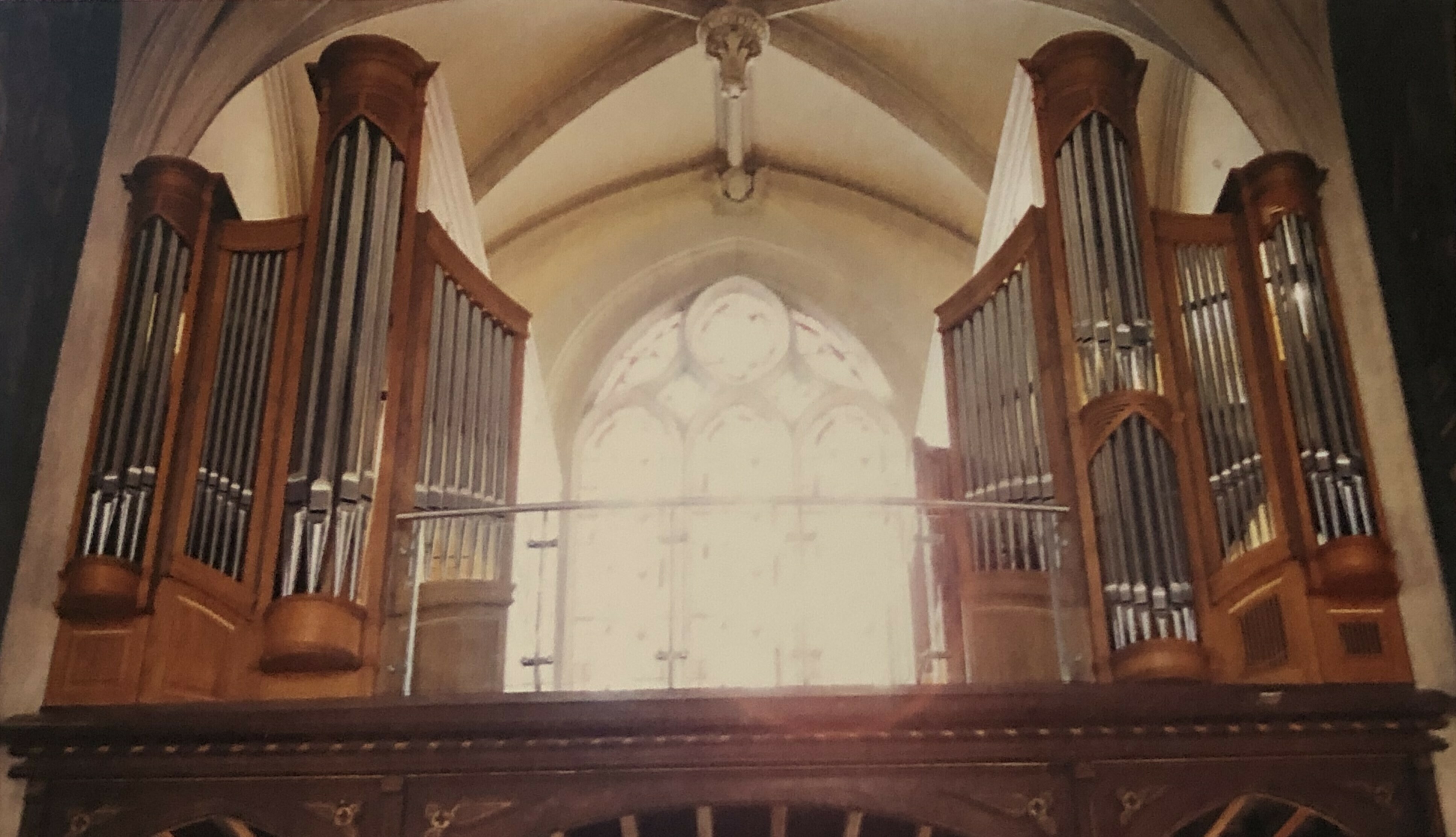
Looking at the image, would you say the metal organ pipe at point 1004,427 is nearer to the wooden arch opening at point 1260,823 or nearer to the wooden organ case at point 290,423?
the wooden arch opening at point 1260,823

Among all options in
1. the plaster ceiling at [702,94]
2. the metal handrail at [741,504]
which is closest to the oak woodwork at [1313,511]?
the metal handrail at [741,504]

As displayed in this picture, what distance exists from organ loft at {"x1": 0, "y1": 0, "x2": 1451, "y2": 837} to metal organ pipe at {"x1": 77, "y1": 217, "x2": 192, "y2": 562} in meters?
0.02

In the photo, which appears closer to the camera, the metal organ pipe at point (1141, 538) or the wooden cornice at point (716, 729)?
the wooden cornice at point (716, 729)

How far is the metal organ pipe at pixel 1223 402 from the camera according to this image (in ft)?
24.6

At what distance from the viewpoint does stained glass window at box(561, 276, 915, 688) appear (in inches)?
420

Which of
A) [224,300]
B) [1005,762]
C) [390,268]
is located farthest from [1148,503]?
[224,300]

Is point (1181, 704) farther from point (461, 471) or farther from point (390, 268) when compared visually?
point (390, 268)

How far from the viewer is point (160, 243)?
8.22m

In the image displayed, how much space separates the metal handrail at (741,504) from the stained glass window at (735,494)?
2.31ft

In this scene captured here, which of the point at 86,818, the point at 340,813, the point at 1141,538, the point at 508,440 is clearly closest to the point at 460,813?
the point at 340,813

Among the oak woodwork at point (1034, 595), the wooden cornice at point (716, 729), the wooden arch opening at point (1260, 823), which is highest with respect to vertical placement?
the oak woodwork at point (1034, 595)

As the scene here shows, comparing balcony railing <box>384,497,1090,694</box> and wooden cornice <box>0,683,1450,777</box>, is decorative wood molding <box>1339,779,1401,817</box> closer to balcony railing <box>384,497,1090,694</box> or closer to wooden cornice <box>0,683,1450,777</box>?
wooden cornice <box>0,683,1450,777</box>

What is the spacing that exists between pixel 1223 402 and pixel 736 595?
413 cm

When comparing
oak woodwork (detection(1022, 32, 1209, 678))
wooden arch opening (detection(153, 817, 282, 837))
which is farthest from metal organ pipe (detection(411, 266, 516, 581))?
oak woodwork (detection(1022, 32, 1209, 678))
